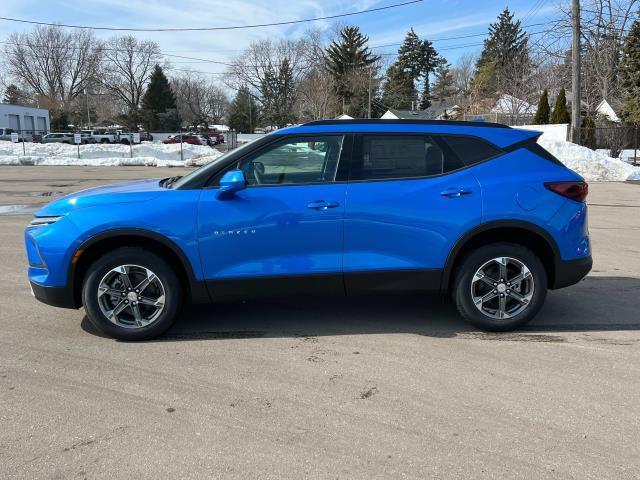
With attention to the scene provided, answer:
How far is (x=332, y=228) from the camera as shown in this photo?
4348 mm

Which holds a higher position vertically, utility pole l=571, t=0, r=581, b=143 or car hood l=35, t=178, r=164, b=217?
utility pole l=571, t=0, r=581, b=143

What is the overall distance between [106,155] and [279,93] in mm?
55409

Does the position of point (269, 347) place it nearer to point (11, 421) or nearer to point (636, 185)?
point (11, 421)

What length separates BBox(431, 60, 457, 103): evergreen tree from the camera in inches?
3654

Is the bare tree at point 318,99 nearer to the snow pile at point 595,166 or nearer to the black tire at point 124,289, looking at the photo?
the snow pile at point 595,166

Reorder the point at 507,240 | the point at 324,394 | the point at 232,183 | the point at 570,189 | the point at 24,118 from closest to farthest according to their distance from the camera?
the point at 324,394, the point at 232,183, the point at 570,189, the point at 507,240, the point at 24,118

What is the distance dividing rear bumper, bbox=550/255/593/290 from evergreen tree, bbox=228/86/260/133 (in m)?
86.3

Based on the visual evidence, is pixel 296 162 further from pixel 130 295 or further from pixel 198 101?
pixel 198 101

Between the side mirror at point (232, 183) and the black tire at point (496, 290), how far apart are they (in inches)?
78.8

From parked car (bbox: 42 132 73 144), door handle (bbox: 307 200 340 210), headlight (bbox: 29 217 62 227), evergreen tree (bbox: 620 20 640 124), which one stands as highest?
evergreen tree (bbox: 620 20 640 124)

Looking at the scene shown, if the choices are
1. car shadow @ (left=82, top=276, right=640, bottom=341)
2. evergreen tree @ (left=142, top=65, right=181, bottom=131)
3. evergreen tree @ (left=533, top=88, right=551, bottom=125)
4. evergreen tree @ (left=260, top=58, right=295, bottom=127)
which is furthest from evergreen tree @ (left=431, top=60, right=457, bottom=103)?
car shadow @ (left=82, top=276, right=640, bottom=341)

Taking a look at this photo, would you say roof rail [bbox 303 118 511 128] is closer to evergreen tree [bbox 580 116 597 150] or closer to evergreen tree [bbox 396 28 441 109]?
evergreen tree [bbox 580 116 597 150]

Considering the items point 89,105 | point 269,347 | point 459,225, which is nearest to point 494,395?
point 459,225

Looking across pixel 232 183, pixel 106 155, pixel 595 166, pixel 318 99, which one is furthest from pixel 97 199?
pixel 318 99
